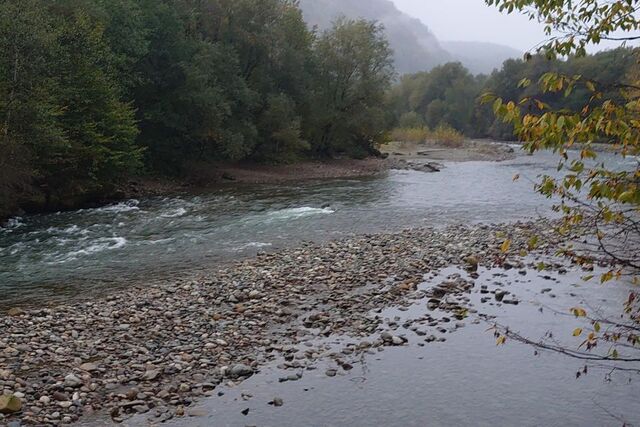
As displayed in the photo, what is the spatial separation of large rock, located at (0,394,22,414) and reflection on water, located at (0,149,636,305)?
641 cm

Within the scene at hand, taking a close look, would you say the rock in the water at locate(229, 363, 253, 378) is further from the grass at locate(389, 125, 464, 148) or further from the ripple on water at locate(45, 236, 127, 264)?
the grass at locate(389, 125, 464, 148)

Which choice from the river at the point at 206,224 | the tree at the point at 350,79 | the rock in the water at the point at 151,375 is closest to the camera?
the rock in the water at the point at 151,375

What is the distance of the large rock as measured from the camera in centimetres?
833

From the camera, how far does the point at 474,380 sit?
10.1 m

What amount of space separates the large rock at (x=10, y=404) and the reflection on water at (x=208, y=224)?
641 centimetres

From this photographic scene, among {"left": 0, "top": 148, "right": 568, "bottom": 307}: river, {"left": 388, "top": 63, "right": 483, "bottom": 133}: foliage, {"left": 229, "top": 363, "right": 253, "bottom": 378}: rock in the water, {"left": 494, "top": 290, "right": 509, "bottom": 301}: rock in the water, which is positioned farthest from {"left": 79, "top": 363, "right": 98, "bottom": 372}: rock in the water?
{"left": 388, "top": 63, "right": 483, "bottom": 133}: foliage

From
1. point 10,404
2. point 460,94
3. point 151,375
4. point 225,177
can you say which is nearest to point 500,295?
point 151,375

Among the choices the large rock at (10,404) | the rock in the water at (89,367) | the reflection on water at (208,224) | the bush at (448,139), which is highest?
the bush at (448,139)

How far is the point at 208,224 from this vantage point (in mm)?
24750

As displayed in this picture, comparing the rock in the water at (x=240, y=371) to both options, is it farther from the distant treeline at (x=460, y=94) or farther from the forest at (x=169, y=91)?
the distant treeline at (x=460, y=94)

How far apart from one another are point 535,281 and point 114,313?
1120 centimetres

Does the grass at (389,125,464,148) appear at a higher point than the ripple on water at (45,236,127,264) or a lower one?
higher

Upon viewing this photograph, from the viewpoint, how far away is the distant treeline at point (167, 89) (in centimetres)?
2459

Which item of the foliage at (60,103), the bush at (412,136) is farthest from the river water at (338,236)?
the bush at (412,136)
